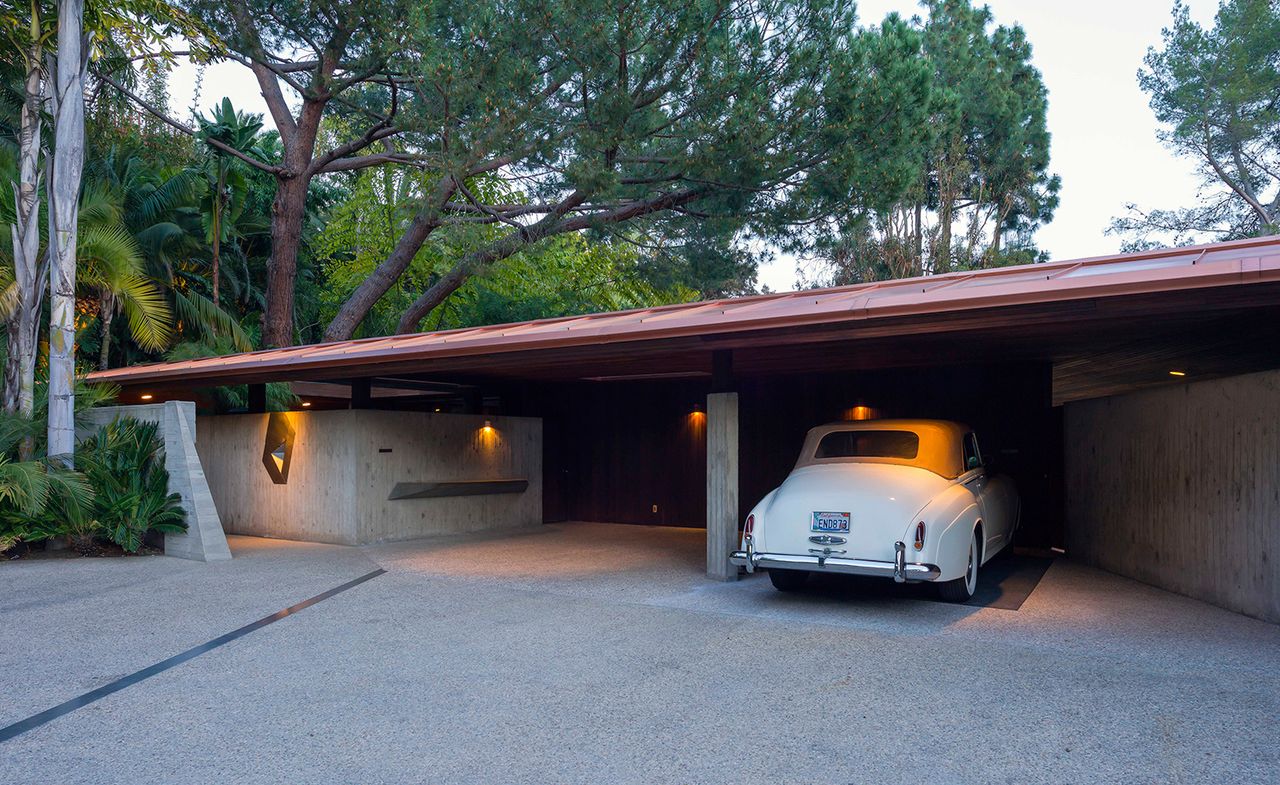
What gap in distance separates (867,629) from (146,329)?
12.2 metres

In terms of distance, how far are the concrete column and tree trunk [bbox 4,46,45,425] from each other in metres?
8.88

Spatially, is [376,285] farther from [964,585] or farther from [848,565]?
[964,585]

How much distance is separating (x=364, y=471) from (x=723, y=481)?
5427 millimetres

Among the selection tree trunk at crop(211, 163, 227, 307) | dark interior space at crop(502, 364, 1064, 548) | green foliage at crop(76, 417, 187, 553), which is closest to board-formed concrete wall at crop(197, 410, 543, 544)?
dark interior space at crop(502, 364, 1064, 548)

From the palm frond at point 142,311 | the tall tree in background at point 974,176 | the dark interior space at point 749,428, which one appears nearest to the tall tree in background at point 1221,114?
the tall tree in background at point 974,176

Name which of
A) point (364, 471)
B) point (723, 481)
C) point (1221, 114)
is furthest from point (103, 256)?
point (1221, 114)

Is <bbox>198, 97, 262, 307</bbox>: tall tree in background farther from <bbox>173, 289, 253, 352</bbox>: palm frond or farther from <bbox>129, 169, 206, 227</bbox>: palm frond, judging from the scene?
<bbox>129, 169, 206, 227</bbox>: palm frond

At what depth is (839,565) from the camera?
6.84 metres

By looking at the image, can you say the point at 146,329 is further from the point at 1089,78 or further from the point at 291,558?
the point at 1089,78

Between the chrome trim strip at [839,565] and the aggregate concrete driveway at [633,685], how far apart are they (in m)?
0.38

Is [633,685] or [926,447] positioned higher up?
[926,447]

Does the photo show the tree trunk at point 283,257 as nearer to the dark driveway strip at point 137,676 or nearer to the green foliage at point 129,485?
the green foliage at point 129,485

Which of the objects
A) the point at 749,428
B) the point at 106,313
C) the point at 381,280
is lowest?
the point at 749,428

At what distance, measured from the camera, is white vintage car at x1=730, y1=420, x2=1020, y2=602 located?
6727 millimetres
